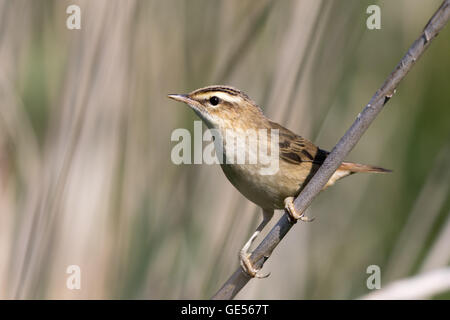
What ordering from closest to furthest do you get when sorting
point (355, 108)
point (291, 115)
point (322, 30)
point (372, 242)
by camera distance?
1. point (322, 30)
2. point (291, 115)
3. point (355, 108)
4. point (372, 242)

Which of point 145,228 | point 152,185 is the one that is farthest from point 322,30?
point 145,228

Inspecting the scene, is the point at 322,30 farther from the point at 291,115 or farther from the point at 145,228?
the point at 145,228

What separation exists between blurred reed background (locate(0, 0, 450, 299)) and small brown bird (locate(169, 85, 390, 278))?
0.11 m

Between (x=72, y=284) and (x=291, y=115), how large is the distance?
4.93 feet

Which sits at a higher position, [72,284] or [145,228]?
[145,228]

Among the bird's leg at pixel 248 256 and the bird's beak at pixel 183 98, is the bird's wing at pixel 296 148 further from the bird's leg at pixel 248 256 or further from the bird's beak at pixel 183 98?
the bird's beak at pixel 183 98

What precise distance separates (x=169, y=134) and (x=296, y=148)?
78cm

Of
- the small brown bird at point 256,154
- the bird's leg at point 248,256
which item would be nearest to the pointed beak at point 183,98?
the small brown bird at point 256,154

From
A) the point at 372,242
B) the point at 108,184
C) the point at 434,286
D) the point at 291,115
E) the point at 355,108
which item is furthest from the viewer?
the point at 372,242

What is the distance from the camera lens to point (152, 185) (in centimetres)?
328

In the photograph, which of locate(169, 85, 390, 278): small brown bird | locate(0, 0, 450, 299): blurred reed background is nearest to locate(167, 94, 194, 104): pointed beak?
locate(169, 85, 390, 278): small brown bird

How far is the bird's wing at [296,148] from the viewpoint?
2.92 meters

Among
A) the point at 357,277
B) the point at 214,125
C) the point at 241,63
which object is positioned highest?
the point at 241,63

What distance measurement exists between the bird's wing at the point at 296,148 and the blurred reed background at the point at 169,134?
0.08 metres
